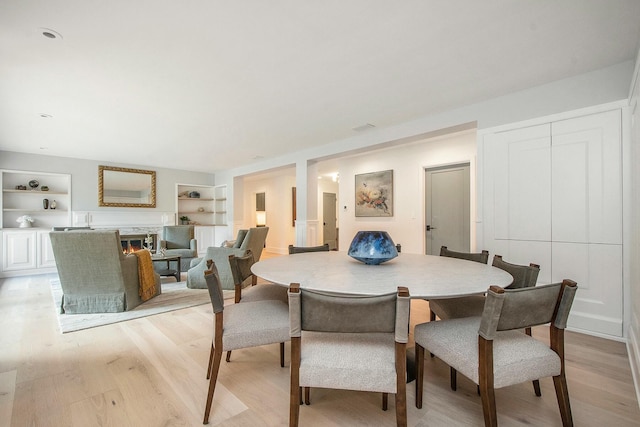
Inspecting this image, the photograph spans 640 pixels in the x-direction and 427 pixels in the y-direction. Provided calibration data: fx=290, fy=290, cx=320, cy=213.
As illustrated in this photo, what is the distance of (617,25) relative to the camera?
1.92m

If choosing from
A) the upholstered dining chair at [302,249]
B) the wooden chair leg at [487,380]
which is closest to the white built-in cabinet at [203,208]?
the upholstered dining chair at [302,249]

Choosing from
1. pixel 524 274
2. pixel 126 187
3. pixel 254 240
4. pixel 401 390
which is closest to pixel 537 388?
pixel 524 274

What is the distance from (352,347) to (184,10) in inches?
82.4

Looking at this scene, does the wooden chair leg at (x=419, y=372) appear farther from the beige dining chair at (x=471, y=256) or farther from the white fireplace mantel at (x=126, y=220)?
the white fireplace mantel at (x=126, y=220)

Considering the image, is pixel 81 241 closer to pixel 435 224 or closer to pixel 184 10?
pixel 184 10

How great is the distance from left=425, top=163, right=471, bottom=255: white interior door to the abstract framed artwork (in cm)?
71

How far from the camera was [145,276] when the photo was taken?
346 cm

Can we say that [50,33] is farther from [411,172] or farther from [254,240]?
[411,172]

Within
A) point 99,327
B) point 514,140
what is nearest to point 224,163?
point 99,327

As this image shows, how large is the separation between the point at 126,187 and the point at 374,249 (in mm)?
6818

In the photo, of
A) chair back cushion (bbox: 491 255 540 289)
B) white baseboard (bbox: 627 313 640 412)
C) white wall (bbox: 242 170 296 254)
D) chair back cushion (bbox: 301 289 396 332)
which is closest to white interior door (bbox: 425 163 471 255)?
white baseboard (bbox: 627 313 640 412)

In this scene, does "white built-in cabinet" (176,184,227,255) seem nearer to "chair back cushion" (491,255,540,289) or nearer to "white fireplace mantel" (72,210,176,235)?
"white fireplace mantel" (72,210,176,235)

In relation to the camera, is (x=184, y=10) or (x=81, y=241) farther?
(x=81, y=241)

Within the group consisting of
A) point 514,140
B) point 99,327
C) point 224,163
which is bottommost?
point 99,327
